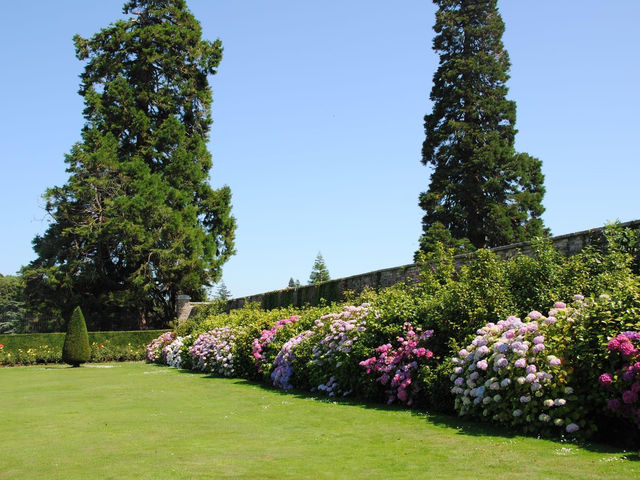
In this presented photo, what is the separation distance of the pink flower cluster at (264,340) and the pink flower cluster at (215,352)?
1.52m

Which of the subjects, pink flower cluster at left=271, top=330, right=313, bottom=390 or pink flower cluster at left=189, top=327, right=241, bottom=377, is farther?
pink flower cluster at left=189, top=327, right=241, bottom=377

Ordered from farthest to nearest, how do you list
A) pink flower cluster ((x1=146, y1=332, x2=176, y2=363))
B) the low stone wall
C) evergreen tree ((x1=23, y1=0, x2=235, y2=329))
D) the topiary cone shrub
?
evergreen tree ((x1=23, y1=0, x2=235, y2=329)) → pink flower cluster ((x1=146, y1=332, x2=176, y2=363)) → the topiary cone shrub → the low stone wall

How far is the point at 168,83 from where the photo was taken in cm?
3062

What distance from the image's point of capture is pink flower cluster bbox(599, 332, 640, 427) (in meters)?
4.56

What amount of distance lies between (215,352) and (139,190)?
14325 millimetres

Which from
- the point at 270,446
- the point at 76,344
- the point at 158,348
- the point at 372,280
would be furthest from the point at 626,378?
the point at 158,348

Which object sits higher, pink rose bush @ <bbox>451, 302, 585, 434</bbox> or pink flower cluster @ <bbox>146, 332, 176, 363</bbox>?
pink rose bush @ <bbox>451, 302, 585, 434</bbox>

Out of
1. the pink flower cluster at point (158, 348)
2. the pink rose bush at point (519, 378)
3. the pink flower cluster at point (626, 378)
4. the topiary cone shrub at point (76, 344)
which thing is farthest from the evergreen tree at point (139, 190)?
the pink flower cluster at point (626, 378)

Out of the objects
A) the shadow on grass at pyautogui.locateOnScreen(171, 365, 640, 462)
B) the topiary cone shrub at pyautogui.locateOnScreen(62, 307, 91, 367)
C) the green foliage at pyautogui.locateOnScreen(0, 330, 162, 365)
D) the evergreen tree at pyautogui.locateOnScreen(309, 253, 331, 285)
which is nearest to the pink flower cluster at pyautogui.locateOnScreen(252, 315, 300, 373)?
the shadow on grass at pyautogui.locateOnScreen(171, 365, 640, 462)

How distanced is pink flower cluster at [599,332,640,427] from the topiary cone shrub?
1957 cm

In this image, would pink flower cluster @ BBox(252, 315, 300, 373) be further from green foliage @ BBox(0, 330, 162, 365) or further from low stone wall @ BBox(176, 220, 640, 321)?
green foliage @ BBox(0, 330, 162, 365)

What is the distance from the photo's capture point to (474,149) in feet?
81.5

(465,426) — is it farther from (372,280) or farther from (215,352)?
(215,352)

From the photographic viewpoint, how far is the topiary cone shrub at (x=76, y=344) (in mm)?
20578
